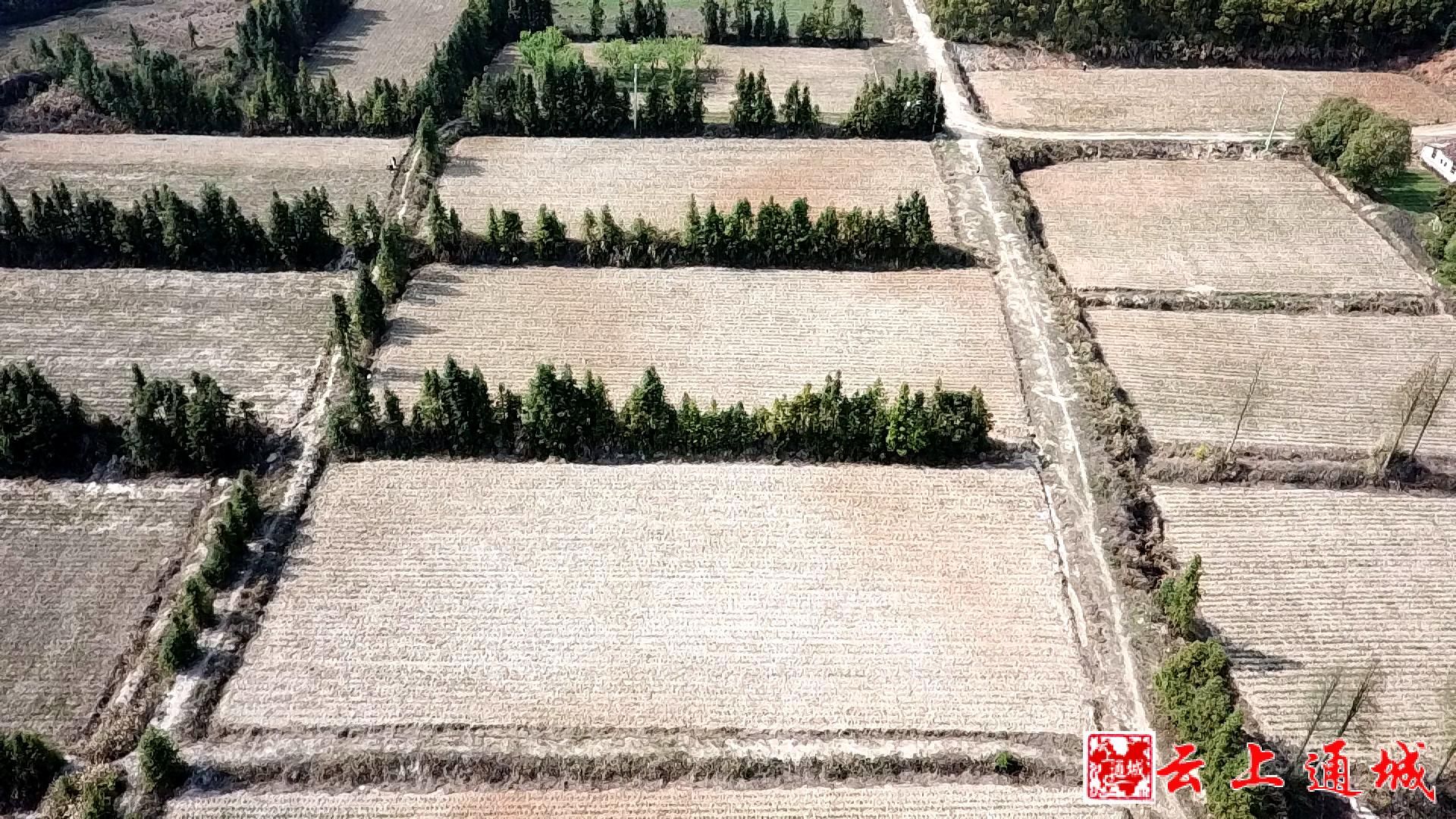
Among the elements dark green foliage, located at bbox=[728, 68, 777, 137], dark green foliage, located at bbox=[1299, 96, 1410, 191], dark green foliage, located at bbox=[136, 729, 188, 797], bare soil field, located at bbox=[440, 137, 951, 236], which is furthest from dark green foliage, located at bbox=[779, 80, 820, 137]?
dark green foliage, located at bbox=[136, 729, 188, 797]

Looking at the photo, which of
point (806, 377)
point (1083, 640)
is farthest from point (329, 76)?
point (1083, 640)

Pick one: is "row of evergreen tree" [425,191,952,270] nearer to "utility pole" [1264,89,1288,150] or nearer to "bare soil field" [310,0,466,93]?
"utility pole" [1264,89,1288,150]

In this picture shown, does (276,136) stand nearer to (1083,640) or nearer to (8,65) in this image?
(8,65)

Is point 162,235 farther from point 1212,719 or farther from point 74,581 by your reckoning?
point 1212,719

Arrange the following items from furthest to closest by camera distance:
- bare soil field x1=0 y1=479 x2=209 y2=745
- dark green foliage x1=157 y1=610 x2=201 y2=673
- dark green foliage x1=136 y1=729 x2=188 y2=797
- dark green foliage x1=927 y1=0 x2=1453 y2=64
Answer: dark green foliage x1=927 y1=0 x2=1453 y2=64 < bare soil field x1=0 y1=479 x2=209 y2=745 < dark green foliage x1=157 y1=610 x2=201 y2=673 < dark green foliage x1=136 y1=729 x2=188 y2=797

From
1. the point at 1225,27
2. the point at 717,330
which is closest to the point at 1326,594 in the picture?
the point at 717,330

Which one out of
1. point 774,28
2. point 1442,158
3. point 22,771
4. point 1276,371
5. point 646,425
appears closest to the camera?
point 22,771

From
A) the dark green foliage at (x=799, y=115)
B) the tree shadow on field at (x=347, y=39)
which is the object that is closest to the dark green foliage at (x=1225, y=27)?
the dark green foliage at (x=799, y=115)
